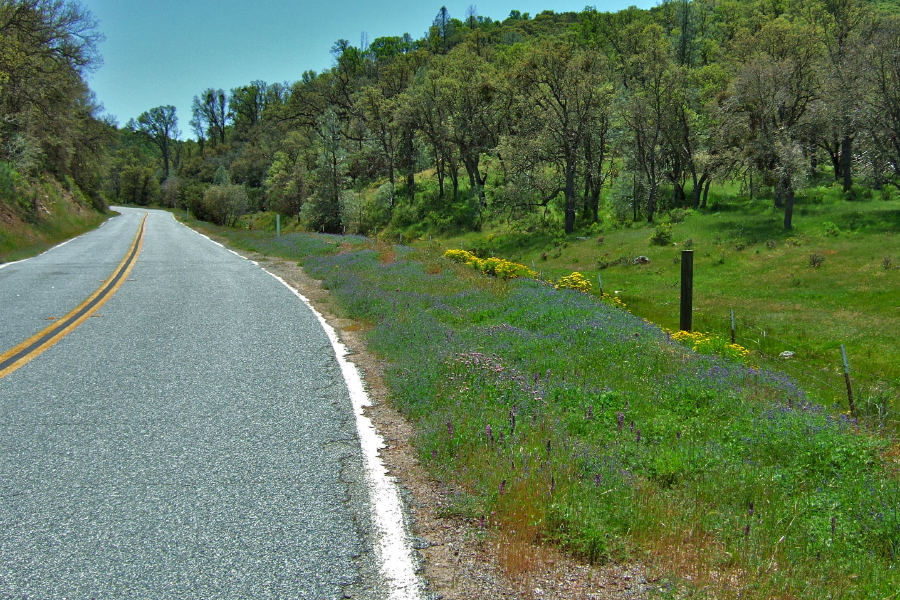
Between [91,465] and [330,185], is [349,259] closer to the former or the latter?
[91,465]

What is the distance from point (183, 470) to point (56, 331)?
667cm

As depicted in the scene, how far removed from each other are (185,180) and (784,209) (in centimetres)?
10304

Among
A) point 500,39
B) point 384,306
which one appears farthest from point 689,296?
point 500,39

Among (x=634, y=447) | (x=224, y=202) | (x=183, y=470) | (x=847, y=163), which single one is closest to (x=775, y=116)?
(x=847, y=163)

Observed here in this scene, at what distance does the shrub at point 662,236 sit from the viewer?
40.2 m

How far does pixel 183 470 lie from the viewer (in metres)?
4.91

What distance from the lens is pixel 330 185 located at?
5778cm

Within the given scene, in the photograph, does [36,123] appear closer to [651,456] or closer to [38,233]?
[38,233]

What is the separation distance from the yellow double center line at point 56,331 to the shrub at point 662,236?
3148cm

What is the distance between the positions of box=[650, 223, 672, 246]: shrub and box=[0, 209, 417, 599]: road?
3371 cm

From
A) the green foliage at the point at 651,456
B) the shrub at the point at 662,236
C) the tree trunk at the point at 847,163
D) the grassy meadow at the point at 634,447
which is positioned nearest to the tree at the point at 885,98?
the tree trunk at the point at 847,163

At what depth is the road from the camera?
354cm

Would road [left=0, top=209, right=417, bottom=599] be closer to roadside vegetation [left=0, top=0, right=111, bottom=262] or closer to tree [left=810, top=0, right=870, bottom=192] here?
roadside vegetation [left=0, top=0, right=111, bottom=262]

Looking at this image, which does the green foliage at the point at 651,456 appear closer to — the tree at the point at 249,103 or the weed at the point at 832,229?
Result: the weed at the point at 832,229
